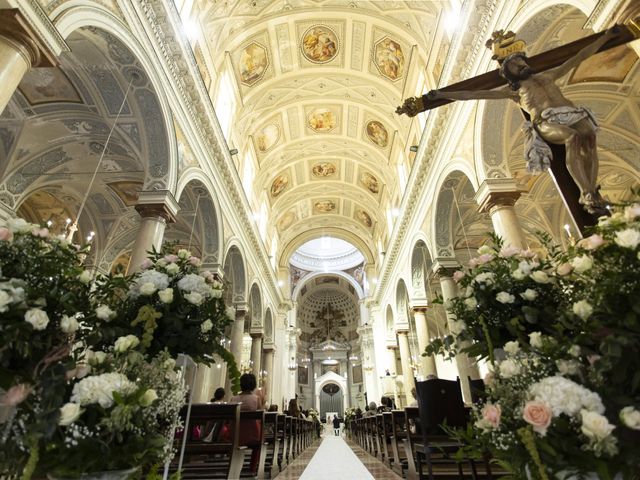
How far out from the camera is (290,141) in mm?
14727

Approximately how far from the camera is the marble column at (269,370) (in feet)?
51.8

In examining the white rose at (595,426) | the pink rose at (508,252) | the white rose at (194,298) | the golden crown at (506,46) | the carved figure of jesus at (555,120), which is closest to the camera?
the white rose at (595,426)

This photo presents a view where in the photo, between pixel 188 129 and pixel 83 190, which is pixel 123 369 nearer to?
pixel 188 129

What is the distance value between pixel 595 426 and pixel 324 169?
16646 millimetres

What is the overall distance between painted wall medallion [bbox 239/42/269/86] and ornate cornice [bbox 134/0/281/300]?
3.06 m

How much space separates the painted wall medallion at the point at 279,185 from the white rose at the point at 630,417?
15618 millimetres

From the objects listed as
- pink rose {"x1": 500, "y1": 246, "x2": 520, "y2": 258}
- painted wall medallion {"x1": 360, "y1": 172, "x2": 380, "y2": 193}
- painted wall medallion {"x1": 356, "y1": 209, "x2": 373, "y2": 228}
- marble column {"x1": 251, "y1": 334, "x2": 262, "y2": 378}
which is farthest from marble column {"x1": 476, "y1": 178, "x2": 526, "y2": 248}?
painted wall medallion {"x1": 356, "y1": 209, "x2": 373, "y2": 228}

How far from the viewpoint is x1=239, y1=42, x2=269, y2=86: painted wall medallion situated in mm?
10422

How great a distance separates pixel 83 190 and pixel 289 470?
29.6 feet

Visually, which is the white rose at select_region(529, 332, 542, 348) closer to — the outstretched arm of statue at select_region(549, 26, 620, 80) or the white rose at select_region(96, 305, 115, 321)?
the white rose at select_region(96, 305, 115, 321)

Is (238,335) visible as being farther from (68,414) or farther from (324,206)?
(324,206)

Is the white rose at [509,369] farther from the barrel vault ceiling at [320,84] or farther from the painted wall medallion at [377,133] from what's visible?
the painted wall medallion at [377,133]

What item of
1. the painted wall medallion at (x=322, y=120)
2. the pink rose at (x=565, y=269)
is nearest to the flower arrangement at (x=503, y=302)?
the pink rose at (x=565, y=269)

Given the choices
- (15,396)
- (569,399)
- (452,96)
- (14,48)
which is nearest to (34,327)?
(15,396)
